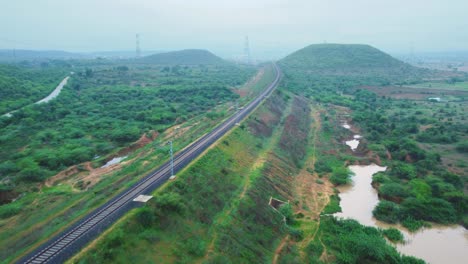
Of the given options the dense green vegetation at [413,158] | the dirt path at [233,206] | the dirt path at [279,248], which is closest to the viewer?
the dirt path at [233,206]

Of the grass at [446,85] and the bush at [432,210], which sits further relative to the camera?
the grass at [446,85]

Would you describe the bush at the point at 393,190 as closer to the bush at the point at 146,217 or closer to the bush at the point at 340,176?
the bush at the point at 340,176

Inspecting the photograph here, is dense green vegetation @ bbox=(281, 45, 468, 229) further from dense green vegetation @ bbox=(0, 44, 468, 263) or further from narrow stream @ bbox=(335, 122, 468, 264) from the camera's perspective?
narrow stream @ bbox=(335, 122, 468, 264)

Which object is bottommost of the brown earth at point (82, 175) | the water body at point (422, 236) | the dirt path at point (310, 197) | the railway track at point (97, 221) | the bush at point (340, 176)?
the water body at point (422, 236)

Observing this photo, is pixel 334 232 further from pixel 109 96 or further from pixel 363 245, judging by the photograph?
pixel 109 96

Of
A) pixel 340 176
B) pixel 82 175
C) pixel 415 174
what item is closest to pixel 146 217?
pixel 82 175

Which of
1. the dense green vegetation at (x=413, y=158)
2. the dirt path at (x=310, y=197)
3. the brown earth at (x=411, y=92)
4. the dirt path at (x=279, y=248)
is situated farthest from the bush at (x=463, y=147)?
the brown earth at (x=411, y=92)

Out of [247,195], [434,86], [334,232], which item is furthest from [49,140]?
[434,86]

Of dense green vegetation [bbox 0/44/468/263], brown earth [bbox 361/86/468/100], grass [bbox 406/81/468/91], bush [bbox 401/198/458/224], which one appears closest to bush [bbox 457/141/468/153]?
dense green vegetation [bbox 0/44/468/263]

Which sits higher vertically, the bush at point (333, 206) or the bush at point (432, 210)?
the bush at point (432, 210)
